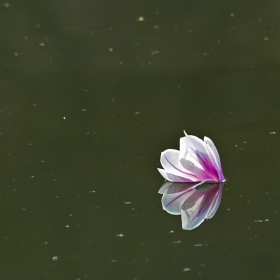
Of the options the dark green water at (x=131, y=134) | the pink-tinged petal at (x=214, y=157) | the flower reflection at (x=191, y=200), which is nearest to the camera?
the dark green water at (x=131, y=134)

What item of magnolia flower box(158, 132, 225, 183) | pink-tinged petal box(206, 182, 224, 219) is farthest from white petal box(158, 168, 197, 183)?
pink-tinged petal box(206, 182, 224, 219)

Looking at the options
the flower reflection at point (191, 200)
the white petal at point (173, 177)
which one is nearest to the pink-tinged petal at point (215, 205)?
the flower reflection at point (191, 200)

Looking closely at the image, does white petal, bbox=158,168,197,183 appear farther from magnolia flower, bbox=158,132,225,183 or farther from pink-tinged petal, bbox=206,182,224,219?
pink-tinged petal, bbox=206,182,224,219

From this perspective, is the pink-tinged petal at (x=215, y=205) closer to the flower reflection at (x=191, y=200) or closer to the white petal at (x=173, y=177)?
the flower reflection at (x=191, y=200)

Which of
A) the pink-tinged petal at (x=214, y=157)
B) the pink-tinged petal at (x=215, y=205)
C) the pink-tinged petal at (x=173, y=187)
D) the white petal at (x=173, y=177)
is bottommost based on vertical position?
the pink-tinged petal at (x=215, y=205)

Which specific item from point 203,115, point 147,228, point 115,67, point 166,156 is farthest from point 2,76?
point 147,228

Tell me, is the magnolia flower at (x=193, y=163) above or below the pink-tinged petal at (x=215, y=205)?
above

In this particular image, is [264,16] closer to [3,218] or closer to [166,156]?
[166,156]
